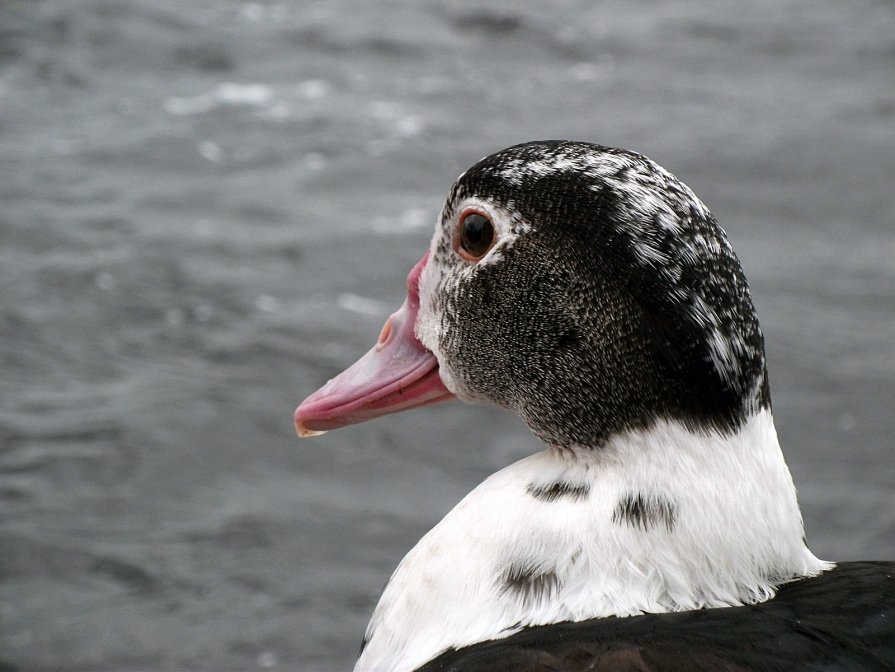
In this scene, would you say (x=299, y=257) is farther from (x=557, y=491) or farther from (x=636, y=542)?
(x=636, y=542)

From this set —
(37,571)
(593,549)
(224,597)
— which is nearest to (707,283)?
(593,549)

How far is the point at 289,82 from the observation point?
28.2 ft

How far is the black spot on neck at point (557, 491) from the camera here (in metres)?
2.62

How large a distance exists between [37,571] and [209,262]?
2265 mm

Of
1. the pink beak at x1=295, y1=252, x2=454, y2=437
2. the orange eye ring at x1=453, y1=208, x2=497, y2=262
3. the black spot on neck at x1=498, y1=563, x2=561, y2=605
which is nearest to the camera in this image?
the black spot on neck at x1=498, y1=563, x2=561, y2=605

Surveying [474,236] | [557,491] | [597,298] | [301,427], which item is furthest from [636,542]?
[301,427]

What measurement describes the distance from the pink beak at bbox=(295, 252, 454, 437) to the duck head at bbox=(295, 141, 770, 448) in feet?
0.28

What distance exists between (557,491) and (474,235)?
613mm

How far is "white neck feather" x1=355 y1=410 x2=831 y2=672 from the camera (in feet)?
8.23

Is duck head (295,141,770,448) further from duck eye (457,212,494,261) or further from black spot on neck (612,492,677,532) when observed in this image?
black spot on neck (612,492,677,532)

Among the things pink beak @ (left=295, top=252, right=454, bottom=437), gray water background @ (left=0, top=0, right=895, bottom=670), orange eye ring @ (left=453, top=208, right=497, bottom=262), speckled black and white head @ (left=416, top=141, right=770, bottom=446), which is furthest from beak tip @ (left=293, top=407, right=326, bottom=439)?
gray water background @ (left=0, top=0, right=895, bottom=670)

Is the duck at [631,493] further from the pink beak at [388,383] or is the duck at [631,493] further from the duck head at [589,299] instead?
the pink beak at [388,383]

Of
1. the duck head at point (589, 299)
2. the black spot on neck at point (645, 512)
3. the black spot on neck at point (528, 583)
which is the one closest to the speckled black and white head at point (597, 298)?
the duck head at point (589, 299)

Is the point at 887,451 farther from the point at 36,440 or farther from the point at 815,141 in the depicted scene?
the point at 36,440
